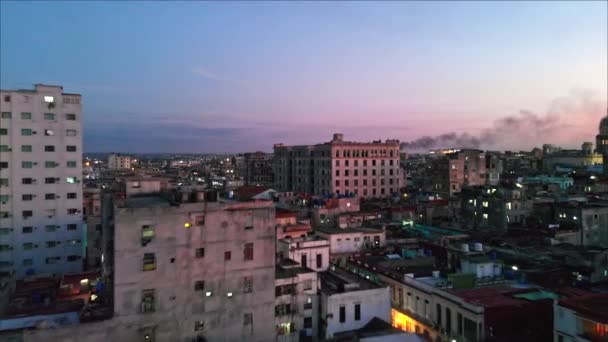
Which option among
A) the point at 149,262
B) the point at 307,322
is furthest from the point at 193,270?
the point at 307,322

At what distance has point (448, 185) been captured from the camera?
115500 millimetres

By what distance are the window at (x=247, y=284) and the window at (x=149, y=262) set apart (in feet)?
22.6

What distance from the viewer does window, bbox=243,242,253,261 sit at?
1428 inches

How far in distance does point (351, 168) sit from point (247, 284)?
82117 mm

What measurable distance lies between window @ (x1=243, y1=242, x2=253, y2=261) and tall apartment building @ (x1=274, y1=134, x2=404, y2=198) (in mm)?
75012

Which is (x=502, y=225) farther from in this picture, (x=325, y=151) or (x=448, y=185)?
(x=325, y=151)

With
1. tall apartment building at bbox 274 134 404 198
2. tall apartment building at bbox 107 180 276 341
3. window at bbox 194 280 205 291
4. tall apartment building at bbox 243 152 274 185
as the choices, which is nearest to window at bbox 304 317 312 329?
tall apartment building at bbox 107 180 276 341

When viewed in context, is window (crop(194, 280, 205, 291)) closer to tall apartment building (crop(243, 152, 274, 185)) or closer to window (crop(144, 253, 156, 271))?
window (crop(144, 253, 156, 271))

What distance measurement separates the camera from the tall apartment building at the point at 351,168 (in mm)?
114875

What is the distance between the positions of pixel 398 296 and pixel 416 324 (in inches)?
145

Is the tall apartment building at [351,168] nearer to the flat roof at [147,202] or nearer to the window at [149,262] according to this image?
the flat roof at [147,202]

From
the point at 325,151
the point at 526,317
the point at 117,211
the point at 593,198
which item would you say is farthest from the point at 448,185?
the point at 117,211

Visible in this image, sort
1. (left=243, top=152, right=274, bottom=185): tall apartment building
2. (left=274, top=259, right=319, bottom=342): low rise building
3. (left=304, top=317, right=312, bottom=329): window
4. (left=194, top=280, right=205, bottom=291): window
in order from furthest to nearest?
(left=243, top=152, right=274, bottom=185): tall apartment building, (left=304, top=317, right=312, bottom=329): window, (left=274, top=259, right=319, bottom=342): low rise building, (left=194, top=280, right=205, bottom=291): window

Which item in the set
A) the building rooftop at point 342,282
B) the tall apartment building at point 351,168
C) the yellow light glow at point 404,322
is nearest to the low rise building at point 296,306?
the building rooftop at point 342,282
